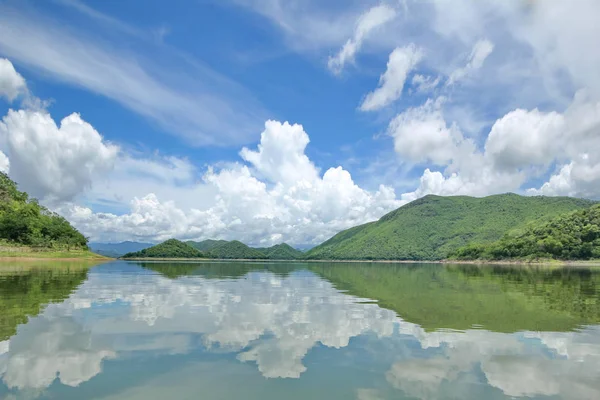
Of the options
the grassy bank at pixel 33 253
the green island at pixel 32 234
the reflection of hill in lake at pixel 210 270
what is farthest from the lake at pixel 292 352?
the green island at pixel 32 234

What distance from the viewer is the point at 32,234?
433ft

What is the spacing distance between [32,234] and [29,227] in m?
2.57

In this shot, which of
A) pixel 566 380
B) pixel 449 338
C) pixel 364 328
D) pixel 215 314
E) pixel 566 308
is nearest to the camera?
pixel 566 380

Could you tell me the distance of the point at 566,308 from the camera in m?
29.0

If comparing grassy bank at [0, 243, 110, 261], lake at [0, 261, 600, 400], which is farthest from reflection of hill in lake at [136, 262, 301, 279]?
lake at [0, 261, 600, 400]

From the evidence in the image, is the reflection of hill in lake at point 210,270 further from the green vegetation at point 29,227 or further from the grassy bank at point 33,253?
the green vegetation at point 29,227

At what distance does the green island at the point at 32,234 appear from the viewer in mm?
122500

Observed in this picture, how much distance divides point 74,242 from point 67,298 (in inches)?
5598

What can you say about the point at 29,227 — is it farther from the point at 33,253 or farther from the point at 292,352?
the point at 292,352

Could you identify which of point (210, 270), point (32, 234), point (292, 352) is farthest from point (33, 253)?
point (292, 352)

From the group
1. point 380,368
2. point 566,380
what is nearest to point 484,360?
point 566,380

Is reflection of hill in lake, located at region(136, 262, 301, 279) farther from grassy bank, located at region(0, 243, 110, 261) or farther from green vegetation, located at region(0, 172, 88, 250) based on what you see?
green vegetation, located at region(0, 172, 88, 250)

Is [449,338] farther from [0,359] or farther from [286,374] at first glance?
[0,359]

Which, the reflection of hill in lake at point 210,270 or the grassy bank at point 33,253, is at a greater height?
the grassy bank at point 33,253
